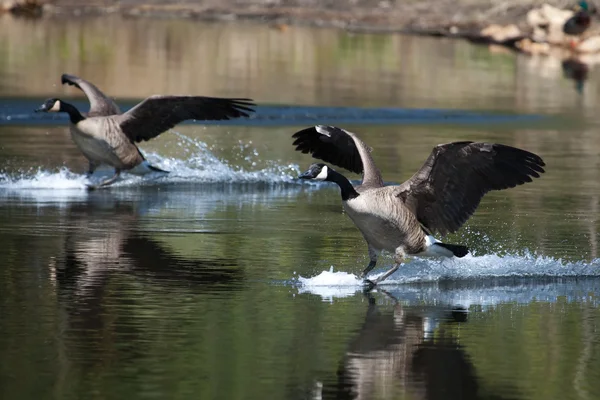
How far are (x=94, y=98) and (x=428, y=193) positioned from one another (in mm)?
7004

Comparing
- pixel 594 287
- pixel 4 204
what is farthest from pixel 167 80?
pixel 594 287

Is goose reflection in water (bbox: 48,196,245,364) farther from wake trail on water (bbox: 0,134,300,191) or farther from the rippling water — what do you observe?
wake trail on water (bbox: 0,134,300,191)

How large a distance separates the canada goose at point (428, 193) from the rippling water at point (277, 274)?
0.31m

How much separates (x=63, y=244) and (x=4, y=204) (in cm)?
250

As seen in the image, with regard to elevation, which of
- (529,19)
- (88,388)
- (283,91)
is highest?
(529,19)

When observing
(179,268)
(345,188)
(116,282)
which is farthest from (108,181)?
(345,188)

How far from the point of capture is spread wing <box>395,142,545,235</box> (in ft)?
37.5

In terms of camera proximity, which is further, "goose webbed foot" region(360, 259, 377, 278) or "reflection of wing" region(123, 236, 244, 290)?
"goose webbed foot" region(360, 259, 377, 278)

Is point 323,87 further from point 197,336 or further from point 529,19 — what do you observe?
point 197,336

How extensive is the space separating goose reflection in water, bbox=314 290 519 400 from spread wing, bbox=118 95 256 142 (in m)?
6.40

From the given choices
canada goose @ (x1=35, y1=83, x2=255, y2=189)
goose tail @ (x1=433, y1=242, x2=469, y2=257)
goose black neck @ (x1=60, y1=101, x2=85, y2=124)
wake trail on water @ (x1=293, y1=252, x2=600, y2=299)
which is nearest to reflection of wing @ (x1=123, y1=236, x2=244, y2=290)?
wake trail on water @ (x1=293, y1=252, x2=600, y2=299)

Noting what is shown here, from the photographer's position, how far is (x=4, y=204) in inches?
592

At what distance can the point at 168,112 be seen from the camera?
17.2 meters

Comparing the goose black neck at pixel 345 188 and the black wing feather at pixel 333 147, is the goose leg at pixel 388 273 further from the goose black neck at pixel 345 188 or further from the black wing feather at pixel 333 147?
the black wing feather at pixel 333 147
